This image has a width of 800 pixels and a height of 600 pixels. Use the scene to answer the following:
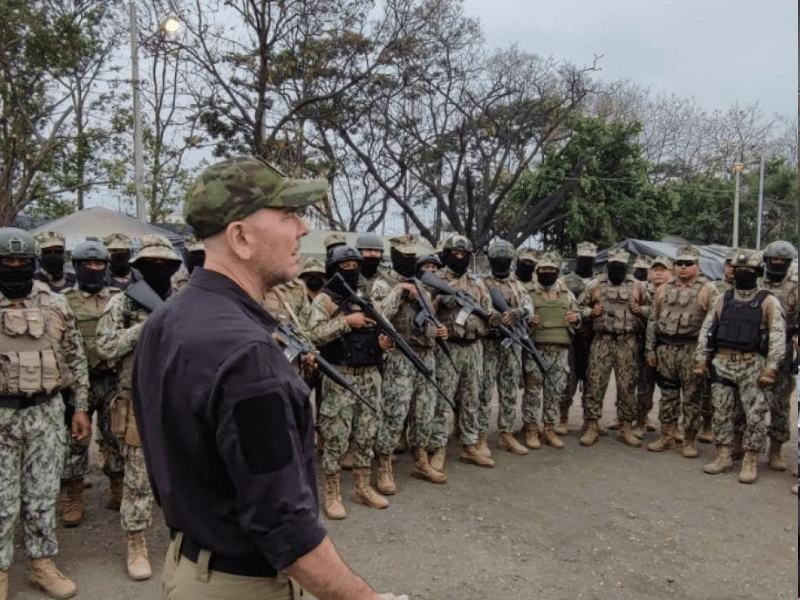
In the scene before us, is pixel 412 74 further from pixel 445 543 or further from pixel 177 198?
pixel 445 543

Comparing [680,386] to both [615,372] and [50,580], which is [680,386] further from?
[50,580]

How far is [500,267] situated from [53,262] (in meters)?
4.08

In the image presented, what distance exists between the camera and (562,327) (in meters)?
6.59

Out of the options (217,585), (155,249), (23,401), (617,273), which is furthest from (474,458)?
(217,585)

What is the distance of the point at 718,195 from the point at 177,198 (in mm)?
22605

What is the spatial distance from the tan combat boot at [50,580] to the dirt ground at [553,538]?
0.25ft

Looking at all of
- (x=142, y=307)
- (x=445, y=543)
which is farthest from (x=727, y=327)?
(x=142, y=307)

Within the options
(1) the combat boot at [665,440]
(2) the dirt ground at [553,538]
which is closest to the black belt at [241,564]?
(2) the dirt ground at [553,538]

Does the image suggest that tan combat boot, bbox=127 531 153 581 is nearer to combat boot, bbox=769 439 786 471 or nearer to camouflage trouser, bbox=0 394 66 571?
camouflage trouser, bbox=0 394 66 571

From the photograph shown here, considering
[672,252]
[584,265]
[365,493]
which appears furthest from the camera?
[672,252]

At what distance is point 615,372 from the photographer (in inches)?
265

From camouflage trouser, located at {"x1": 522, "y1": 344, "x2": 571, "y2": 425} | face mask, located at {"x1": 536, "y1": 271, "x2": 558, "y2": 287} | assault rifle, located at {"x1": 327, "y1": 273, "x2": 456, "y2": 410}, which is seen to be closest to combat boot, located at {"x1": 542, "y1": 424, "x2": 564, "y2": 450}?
camouflage trouser, located at {"x1": 522, "y1": 344, "x2": 571, "y2": 425}

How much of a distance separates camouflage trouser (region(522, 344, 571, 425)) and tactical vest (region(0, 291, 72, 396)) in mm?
4270

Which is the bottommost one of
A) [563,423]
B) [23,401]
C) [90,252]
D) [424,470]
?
[563,423]
